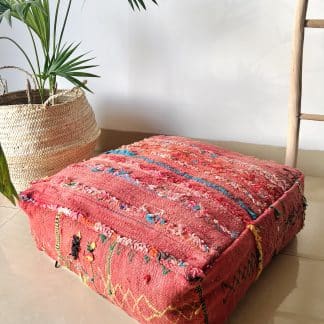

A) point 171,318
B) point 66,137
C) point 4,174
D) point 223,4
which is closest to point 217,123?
point 223,4

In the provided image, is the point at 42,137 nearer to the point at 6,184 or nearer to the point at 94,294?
the point at 94,294

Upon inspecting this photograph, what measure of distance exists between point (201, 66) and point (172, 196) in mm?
695

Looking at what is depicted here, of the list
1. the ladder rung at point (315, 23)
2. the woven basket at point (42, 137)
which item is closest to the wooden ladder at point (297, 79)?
the ladder rung at point (315, 23)

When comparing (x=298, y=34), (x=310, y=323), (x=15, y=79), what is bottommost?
(x=310, y=323)

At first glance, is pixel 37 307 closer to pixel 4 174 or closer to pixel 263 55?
pixel 4 174

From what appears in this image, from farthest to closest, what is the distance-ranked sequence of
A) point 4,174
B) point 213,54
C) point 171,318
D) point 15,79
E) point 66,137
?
point 15,79, point 213,54, point 66,137, point 171,318, point 4,174

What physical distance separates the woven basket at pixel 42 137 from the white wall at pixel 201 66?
26 cm

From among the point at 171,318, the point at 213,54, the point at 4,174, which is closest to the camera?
the point at 4,174

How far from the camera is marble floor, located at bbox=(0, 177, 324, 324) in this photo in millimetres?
931

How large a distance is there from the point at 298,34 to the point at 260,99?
317 mm

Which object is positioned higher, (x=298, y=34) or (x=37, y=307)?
(x=298, y=34)

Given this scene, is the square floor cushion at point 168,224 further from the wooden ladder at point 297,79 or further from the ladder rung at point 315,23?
the ladder rung at point 315,23

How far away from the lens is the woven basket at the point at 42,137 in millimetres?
1295

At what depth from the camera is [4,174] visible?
1.72 ft
